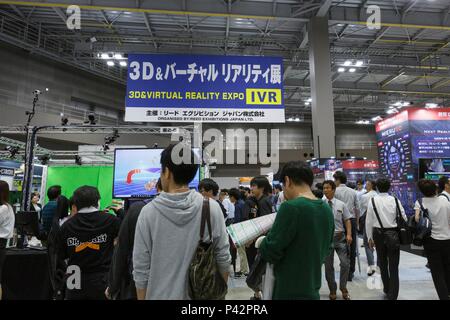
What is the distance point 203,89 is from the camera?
462cm

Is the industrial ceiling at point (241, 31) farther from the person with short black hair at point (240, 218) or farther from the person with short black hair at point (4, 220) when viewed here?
the person with short black hair at point (4, 220)

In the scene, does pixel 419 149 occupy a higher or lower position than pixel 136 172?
higher

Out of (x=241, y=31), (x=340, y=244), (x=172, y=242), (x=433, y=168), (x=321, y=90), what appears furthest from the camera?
(x=241, y=31)

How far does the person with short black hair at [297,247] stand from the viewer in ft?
5.09

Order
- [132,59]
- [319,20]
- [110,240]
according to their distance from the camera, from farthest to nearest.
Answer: [319,20] → [132,59] → [110,240]

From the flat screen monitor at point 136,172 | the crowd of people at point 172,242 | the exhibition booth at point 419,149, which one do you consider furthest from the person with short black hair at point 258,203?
the exhibition booth at point 419,149

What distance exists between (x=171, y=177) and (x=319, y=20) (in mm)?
8280

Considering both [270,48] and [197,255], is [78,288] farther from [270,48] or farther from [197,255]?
[270,48]

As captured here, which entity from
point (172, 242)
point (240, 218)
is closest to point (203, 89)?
point (240, 218)

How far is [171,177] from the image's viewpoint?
4.83ft

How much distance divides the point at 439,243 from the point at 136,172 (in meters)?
3.89

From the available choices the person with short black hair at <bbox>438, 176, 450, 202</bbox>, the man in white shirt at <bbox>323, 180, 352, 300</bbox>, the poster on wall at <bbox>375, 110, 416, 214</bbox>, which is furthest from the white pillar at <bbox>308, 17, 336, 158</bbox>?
the person with short black hair at <bbox>438, 176, 450, 202</bbox>

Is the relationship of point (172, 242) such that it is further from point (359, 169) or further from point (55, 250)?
point (359, 169)
